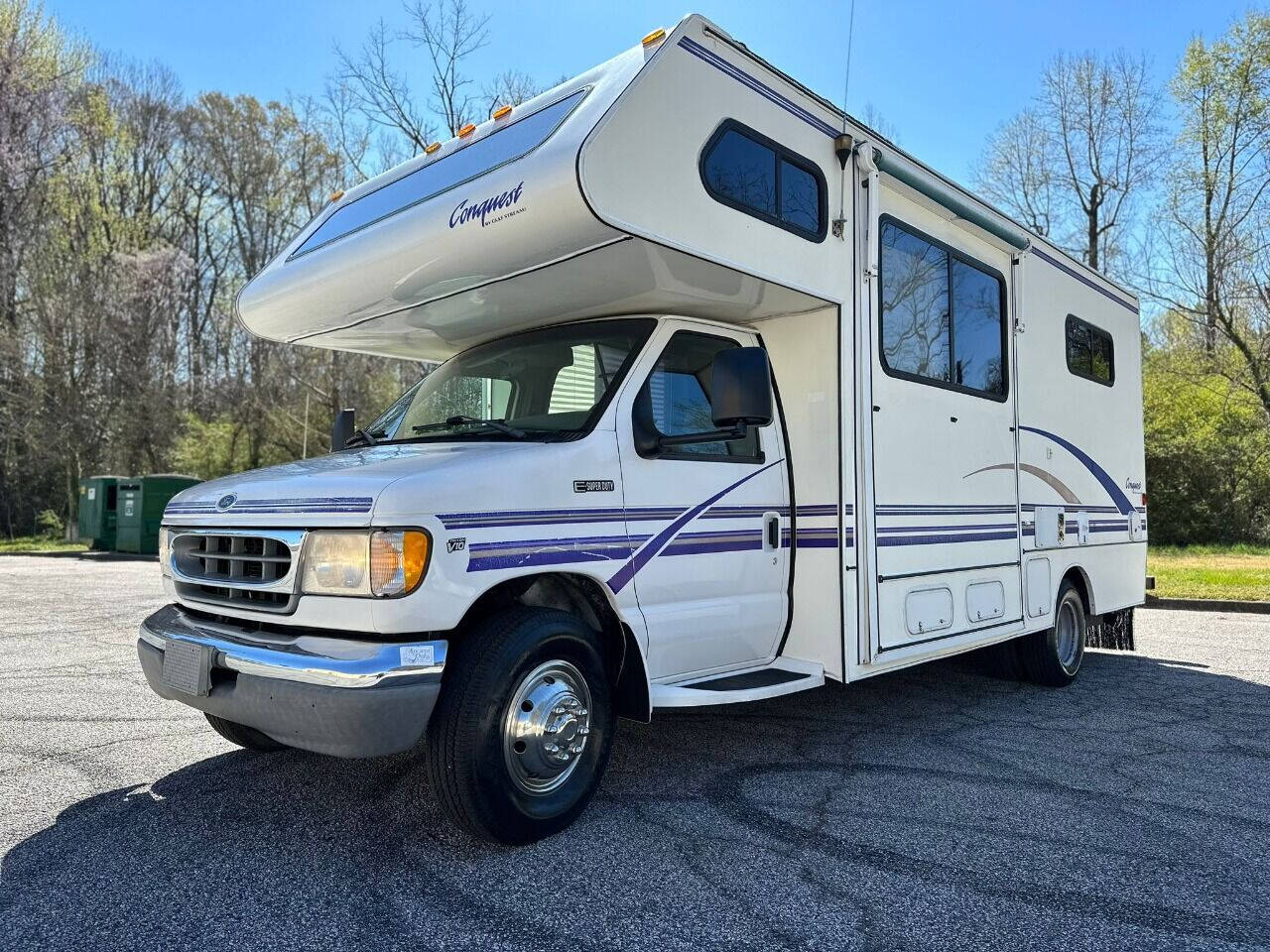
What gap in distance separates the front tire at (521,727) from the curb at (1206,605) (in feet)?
34.6

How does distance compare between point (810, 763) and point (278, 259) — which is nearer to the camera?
point (810, 763)

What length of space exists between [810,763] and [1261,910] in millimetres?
2013

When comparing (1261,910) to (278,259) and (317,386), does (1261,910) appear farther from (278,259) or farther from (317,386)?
(317,386)

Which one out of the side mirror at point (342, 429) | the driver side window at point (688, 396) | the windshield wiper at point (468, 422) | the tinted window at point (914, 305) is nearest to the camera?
the windshield wiper at point (468, 422)

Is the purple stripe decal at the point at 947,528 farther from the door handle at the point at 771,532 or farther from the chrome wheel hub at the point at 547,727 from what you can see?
the chrome wheel hub at the point at 547,727

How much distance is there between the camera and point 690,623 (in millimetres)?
4191

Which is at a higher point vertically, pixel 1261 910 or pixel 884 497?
pixel 884 497

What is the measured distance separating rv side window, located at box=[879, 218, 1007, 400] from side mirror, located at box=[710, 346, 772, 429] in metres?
1.39

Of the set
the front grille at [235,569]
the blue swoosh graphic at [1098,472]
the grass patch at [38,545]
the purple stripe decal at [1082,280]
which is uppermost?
the purple stripe decal at [1082,280]

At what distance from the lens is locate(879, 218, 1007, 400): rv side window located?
17.0 ft

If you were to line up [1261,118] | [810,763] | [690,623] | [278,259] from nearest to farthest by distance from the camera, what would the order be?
[690,623] → [810,763] → [278,259] → [1261,118]

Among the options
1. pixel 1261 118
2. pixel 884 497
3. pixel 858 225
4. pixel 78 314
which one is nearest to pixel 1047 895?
pixel 884 497

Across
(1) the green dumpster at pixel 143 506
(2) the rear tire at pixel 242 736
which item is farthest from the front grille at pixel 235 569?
(1) the green dumpster at pixel 143 506

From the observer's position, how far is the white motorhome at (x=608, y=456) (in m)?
3.31
